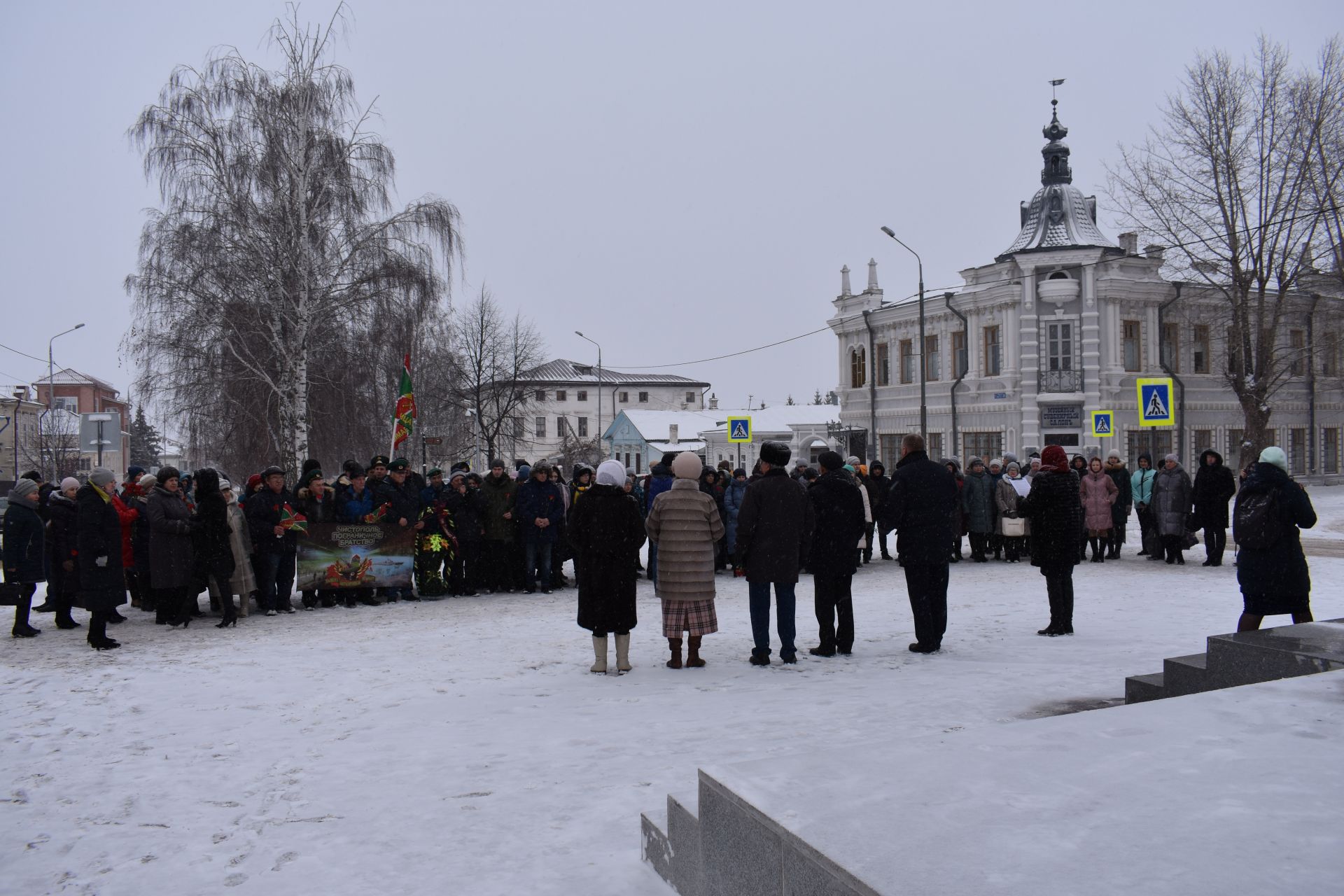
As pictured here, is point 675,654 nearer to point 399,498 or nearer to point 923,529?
point 923,529

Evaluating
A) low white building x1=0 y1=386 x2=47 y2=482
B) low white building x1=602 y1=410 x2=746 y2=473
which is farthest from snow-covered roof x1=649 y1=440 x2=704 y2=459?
low white building x1=0 y1=386 x2=47 y2=482

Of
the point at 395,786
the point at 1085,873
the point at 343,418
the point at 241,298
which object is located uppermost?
the point at 241,298

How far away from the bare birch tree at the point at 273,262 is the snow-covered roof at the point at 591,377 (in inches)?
2649

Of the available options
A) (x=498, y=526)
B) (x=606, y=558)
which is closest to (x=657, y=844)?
(x=606, y=558)

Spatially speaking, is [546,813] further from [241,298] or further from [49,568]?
[241,298]

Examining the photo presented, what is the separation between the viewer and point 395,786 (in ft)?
17.7

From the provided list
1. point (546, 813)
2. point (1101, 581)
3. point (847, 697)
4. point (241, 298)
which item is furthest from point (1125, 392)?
point (546, 813)

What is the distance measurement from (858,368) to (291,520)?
1348 inches

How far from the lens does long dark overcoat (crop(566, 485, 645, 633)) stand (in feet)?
27.1

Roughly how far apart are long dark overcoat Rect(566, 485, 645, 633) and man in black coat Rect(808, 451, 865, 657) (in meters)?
1.56

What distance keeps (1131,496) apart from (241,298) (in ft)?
61.6

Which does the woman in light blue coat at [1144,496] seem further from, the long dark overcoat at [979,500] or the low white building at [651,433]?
the low white building at [651,433]

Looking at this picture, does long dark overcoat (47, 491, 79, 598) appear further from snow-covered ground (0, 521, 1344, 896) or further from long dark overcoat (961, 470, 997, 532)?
long dark overcoat (961, 470, 997, 532)

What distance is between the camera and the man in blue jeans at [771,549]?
8445 mm
